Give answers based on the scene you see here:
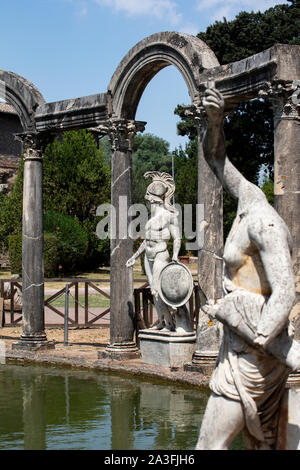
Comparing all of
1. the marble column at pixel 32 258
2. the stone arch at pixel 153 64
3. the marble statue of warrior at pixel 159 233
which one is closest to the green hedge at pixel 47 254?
the marble column at pixel 32 258

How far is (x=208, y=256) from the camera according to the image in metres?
8.96

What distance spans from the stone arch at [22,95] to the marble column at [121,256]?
181cm

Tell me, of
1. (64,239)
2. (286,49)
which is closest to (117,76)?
(286,49)

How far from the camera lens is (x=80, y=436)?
613cm

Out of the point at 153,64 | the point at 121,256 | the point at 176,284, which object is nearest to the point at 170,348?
the point at 176,284

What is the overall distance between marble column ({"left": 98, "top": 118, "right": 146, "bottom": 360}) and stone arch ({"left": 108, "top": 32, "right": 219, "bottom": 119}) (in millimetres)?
327

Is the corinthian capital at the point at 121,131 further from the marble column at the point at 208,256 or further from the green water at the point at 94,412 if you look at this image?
the green water at the point at 94,412

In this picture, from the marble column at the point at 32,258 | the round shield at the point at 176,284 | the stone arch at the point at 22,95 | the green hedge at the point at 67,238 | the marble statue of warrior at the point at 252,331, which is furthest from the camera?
the green hedge at the point at 67,238

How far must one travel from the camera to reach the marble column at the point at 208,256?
348 inches

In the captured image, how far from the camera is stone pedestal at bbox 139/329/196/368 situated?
30.3 ft

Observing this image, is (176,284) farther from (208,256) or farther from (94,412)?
(94,412)

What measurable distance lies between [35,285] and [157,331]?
269 cm
